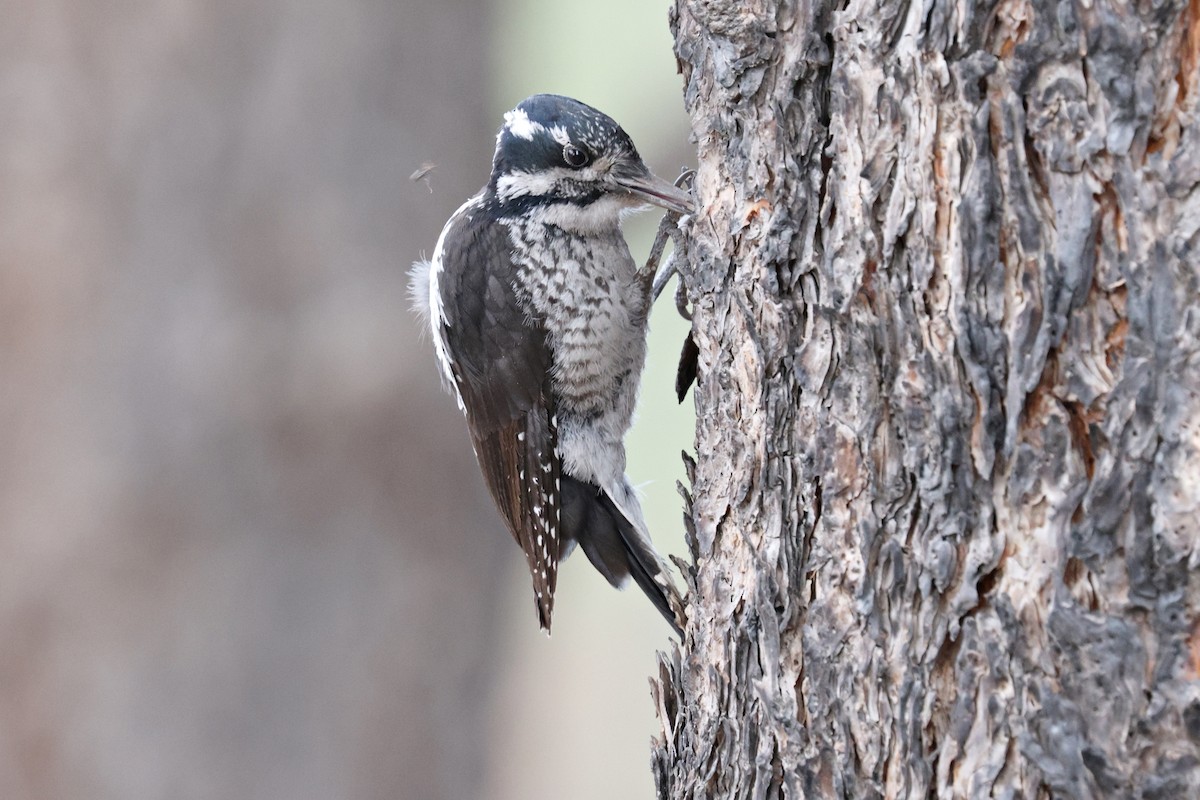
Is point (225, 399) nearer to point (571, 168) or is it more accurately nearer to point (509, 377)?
point (509, 377)

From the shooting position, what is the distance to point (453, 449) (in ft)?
12.8

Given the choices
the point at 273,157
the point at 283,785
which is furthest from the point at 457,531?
the point at 273,157

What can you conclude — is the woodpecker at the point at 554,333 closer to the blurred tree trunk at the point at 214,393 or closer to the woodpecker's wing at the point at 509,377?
the woodpecker's wing at the point at 509,377

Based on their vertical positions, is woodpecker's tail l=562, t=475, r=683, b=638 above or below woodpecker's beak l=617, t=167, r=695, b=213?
below

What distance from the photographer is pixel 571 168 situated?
2828 mm

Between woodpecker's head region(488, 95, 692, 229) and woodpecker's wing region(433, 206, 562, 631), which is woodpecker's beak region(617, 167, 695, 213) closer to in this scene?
woodpecker's head region(488, 95, 692, 229)

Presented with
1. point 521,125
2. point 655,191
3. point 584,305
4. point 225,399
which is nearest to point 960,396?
point 655,191

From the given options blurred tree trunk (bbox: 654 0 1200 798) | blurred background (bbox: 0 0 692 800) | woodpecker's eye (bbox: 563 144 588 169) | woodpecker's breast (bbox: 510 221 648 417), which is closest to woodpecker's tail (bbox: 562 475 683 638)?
woodpecker's breast (bbox: 510 221 648 417)

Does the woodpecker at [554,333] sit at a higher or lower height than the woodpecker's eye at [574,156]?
lower

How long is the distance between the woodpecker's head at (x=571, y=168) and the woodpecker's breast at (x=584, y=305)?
0.06m

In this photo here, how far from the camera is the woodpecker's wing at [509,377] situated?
9.51 ft

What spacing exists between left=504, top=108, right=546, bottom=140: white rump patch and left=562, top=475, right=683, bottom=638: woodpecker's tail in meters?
0.88

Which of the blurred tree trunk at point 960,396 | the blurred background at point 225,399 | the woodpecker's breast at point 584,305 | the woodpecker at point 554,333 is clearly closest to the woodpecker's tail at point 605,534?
the woodpecker at point 554,333

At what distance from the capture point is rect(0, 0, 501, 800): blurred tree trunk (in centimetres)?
369
